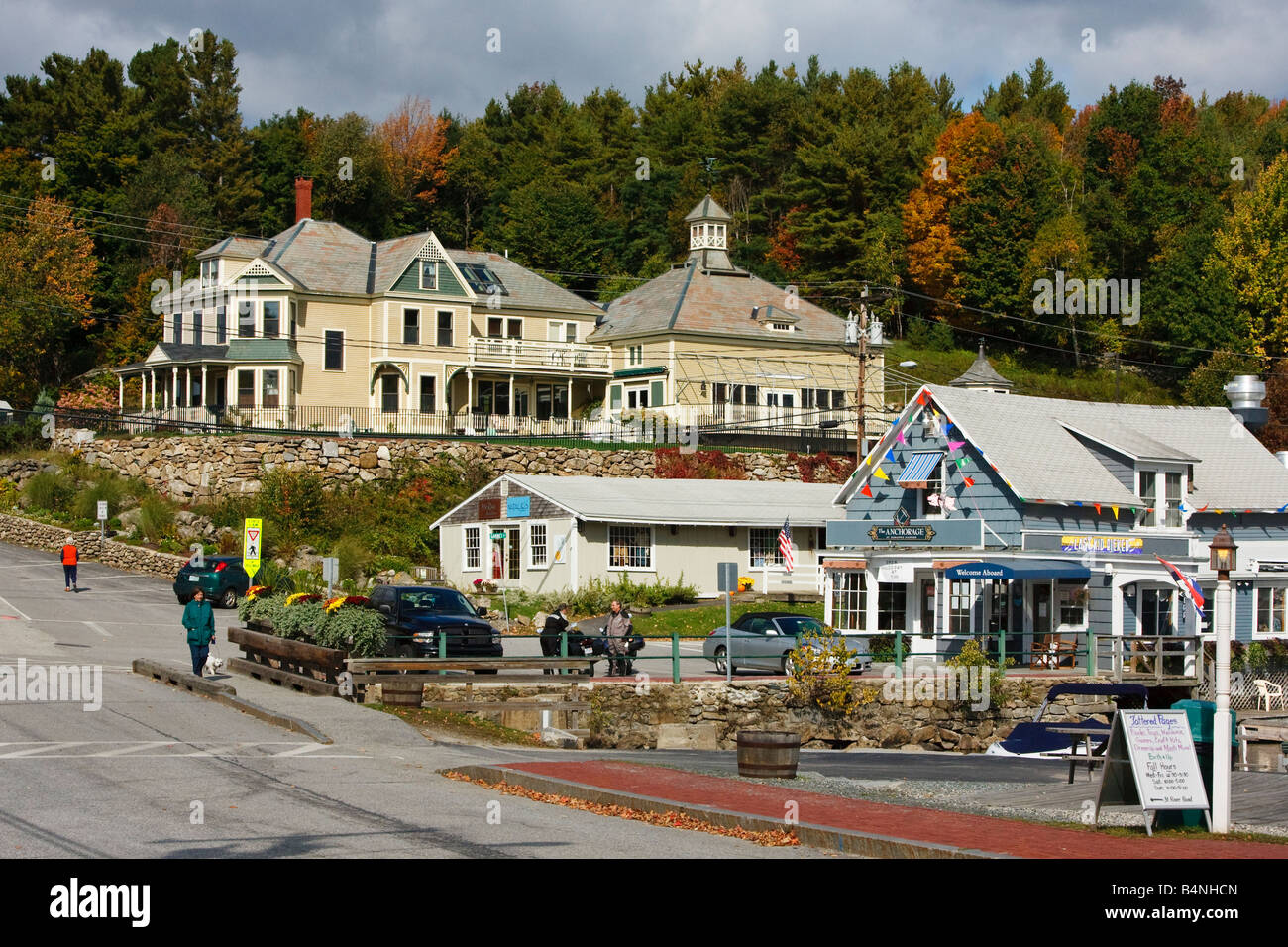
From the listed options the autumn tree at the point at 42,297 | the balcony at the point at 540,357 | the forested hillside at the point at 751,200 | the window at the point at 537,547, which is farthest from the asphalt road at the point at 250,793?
the forested hillside at the point at 751,200

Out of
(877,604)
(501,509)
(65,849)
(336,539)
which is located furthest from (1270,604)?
(65,849)

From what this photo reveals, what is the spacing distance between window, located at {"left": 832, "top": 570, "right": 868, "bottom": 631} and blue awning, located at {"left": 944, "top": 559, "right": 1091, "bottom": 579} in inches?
176

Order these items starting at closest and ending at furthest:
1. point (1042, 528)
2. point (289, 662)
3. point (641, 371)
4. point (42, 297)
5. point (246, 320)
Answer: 1. point (289, 662)
2. point (1042, 528)
3. point (246, 320)
4. point (641, 371)
5. point (42, 297)

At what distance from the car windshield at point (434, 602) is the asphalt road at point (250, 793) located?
→ 5655 millimetres

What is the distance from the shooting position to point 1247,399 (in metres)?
47.2

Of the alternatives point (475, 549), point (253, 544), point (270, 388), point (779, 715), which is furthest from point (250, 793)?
point (270, 388)

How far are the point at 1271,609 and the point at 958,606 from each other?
367 inches

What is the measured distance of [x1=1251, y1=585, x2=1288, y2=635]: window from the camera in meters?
40.0

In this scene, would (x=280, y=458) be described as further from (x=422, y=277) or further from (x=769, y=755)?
(x=769, y=755)

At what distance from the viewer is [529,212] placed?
86938 millimetres

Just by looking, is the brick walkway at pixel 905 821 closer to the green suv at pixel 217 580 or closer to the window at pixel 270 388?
the green suv at pixel 217 580

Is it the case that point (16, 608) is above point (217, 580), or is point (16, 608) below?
below

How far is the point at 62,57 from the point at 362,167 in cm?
1795

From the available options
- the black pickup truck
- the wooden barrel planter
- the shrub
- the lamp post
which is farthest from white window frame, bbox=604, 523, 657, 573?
the lamp post
